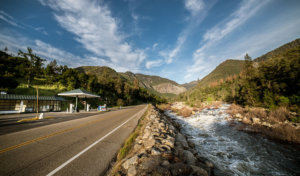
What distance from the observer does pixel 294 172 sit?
157 inches

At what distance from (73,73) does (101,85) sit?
9.75 m

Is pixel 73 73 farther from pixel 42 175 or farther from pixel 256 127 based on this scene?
pixel 256 127

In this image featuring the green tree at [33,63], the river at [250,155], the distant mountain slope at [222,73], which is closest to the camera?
the river at [250,155]

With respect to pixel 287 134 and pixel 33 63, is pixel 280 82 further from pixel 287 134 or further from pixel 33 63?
pixel 33 63

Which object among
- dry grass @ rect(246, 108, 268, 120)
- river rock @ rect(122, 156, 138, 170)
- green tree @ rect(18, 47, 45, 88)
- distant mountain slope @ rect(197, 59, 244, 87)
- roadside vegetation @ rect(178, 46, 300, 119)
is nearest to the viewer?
river rock @ rect(122, 156, 138, 170)

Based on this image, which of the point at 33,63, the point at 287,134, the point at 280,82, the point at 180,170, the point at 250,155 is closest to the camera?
the point at 180,170

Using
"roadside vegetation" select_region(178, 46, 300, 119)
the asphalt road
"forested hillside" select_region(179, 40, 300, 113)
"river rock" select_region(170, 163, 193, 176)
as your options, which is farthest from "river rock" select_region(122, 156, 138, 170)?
"forested hillside" select_region(179, 40, 300, 113)

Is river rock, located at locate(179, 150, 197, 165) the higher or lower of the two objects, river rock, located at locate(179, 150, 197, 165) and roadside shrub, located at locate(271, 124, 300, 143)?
the higher

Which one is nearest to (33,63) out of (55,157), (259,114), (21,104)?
(21,104)

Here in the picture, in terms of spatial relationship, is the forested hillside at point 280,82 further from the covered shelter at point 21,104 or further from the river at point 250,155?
the covered shelter at point 21,104

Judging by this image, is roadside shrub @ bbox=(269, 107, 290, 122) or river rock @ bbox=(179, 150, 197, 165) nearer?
river rock @ bbox=(179, 150, 197, 165)

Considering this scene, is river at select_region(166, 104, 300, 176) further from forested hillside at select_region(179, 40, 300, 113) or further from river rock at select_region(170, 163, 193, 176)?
forested hillside at select_region(179, 40, 300, 113)

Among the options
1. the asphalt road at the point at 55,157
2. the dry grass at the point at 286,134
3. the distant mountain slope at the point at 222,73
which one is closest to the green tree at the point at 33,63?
the asphalt road at the point at 55,157

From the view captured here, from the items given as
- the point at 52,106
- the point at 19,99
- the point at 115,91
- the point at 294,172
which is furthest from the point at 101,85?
the point at 294,172
